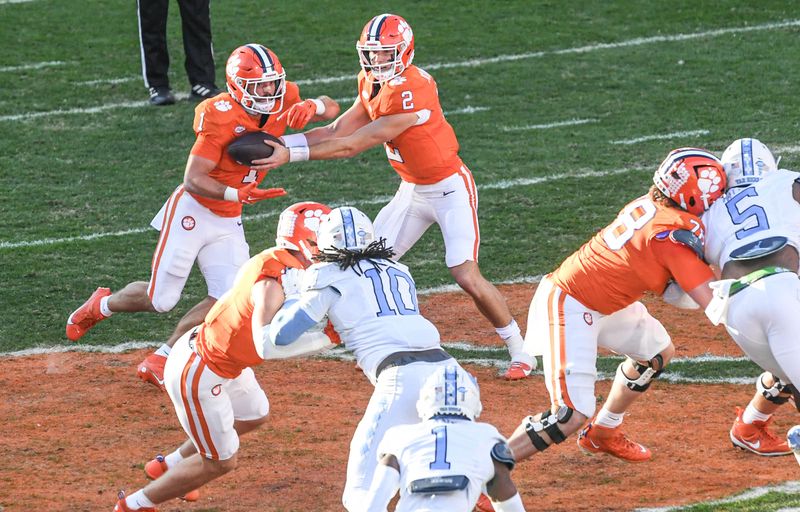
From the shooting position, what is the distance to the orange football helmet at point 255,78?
7.91m

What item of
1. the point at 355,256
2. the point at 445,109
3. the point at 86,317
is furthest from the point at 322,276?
the point at 445,109

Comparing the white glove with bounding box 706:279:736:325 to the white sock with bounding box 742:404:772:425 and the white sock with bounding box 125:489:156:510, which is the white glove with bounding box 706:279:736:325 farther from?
the white sock with bounding box 125:489:156:510

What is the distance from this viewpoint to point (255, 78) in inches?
311

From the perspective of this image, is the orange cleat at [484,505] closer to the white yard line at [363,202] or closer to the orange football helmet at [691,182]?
the orange football helmet at [691,182]

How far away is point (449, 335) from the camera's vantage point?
879 cm

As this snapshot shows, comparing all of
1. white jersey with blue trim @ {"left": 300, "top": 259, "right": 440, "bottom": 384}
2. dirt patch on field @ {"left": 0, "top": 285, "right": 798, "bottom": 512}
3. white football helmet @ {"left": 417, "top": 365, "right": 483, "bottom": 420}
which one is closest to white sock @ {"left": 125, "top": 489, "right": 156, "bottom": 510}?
dirt patch on field @ {"left": 0, "top": 285, "right": 798, "bottom": 512}

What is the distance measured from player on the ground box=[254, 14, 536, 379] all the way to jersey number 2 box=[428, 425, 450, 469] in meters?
3.29

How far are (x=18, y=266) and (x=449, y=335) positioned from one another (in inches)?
132

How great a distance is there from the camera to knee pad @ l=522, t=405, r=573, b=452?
6434mm

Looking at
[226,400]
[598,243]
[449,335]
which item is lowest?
[449,335]

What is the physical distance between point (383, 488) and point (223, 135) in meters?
3.64

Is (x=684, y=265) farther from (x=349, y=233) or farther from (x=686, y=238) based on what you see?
(x=349, y=233)

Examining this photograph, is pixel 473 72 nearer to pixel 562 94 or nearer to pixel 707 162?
pixel 562 94

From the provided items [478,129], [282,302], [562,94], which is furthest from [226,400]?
[562,94]
